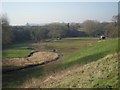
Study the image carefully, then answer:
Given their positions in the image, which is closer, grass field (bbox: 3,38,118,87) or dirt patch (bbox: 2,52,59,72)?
grass field (bbox: 3,38,118,87)

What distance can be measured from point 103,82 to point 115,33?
24.7 m

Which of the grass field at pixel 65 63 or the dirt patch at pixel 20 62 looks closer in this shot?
the grass field at pixel 65 63

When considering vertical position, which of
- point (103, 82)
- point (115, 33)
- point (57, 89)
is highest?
point (115, 33)

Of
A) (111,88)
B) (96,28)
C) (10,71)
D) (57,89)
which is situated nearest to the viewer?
(111,88)

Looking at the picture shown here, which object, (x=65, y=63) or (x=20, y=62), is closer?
(x=65, y=63)

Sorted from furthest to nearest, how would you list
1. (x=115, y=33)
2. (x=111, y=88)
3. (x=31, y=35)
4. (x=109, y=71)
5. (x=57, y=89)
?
1. (x=31, y=35)
2. (x=115, y=33)
3. (x=109, y=71)
4. (x=57, y=89)
5. (x=111, y=88)

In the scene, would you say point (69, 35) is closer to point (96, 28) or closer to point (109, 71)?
point (96, 28)

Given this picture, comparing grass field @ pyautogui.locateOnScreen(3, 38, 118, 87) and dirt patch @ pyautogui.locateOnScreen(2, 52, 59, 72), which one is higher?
grass field @ pyautogui.locateOnScreen(3, 38, 118, 87)

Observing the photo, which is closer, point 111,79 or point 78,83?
point 111,79

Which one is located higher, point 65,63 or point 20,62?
point 65,63

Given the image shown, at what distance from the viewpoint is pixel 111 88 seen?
710cm

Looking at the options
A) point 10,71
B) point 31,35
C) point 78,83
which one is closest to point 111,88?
point 78,83

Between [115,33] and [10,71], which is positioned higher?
[115,33]

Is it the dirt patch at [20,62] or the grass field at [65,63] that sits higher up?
the grass field at [65,63]
